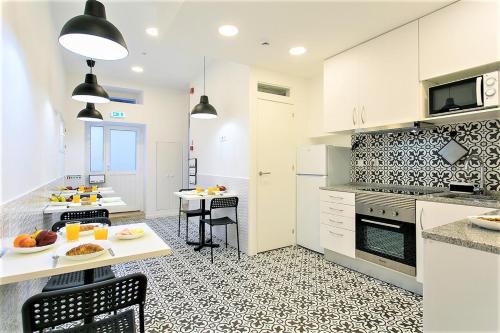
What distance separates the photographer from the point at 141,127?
6684mm

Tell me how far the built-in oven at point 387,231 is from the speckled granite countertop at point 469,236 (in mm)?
1186

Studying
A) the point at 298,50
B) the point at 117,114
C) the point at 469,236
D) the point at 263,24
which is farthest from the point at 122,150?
the point at 469,236

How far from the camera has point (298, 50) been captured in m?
3.31

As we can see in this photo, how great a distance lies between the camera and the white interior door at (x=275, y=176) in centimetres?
395

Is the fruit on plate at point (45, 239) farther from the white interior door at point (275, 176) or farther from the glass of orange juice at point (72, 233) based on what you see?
the white interior door at point (275, 176)

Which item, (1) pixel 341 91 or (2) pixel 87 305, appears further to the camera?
(1) pixel 341 91

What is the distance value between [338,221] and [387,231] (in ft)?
2.02

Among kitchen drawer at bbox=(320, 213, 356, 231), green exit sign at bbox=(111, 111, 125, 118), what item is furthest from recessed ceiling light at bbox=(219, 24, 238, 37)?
green exit sign at bbox=(111, 111, 125, 118)

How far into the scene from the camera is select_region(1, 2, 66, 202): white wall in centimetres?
167

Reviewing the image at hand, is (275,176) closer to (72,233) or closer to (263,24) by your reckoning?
(263,24)

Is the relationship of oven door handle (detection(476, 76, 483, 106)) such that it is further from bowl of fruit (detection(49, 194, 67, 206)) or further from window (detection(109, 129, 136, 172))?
window (detection(109, 129, 136, 172))

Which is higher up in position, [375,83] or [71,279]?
[375,83]

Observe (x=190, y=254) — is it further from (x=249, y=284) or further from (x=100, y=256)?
(x=100, y=256)

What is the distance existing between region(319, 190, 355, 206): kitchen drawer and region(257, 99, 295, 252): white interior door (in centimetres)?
74
